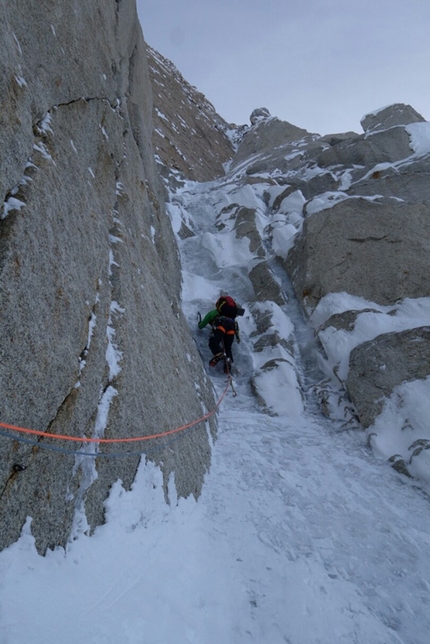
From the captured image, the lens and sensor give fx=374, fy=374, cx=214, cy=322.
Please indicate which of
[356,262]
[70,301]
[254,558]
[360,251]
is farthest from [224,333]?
[70,301]

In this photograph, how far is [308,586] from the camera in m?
3.45

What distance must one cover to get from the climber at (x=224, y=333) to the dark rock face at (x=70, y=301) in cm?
235

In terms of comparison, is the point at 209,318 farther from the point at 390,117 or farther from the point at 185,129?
the point at 185,129

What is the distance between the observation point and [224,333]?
350 inches

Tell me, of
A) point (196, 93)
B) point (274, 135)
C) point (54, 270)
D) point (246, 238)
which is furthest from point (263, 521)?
point (196, 93)

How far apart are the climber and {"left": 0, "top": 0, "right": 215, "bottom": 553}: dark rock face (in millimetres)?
2354

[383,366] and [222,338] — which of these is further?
[222,338]

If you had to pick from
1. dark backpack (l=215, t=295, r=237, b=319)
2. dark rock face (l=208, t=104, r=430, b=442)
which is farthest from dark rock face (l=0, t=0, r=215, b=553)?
dark rock face (l=208, t=104, r=430, b=442)

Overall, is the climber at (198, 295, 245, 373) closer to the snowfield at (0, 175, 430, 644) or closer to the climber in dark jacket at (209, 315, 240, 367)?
the climber in dark jacket at (209, 315, 240, 367)

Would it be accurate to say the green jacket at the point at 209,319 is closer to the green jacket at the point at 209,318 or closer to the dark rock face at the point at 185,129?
the green jacket at the point at 209,318

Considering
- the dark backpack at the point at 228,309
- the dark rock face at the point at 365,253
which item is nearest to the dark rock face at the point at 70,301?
the dark backpack at the point at 228,309

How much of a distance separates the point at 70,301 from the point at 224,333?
577 centimetres

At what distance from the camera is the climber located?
29.2 ft

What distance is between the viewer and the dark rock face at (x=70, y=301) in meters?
2.51
